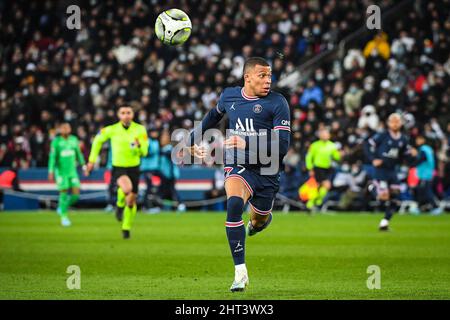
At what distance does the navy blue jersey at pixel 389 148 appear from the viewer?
21203mm

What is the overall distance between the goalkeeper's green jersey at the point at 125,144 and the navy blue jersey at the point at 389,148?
18.4 feet

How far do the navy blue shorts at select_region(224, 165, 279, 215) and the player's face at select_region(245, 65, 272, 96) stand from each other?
37.0 inches

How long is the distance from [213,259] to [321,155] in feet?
41.5

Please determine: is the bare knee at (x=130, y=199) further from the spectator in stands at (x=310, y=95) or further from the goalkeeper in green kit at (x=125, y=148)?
the spectator in stands at (x=310, y=95)

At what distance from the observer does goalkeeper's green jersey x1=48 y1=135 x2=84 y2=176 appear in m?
23.0

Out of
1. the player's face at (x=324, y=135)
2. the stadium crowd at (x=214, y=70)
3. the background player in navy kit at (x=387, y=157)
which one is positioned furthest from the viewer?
the stadium crowd at (x=214, y=70)

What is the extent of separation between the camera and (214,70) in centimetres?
3178

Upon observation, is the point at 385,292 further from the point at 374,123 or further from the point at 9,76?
the point at 9,76

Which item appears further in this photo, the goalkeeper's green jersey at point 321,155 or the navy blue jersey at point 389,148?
the goalkeeper's green jersey at point 321,155

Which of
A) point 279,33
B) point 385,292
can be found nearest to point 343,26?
point 279,33

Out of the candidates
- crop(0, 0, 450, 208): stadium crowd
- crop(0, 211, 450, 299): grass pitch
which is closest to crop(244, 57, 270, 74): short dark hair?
crop(0, 211, 450, 299): grass pitch

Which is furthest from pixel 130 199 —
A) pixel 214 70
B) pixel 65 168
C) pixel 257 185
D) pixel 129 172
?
pixel 214 70

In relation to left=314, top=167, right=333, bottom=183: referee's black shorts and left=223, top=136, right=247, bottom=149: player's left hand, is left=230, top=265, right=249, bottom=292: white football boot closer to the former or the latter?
left=223, top=136, right=247, bottom=149: player's left hand

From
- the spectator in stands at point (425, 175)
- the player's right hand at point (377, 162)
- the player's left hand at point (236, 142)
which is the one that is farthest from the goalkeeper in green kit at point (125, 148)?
the spectator in stands at point (425, 175)
